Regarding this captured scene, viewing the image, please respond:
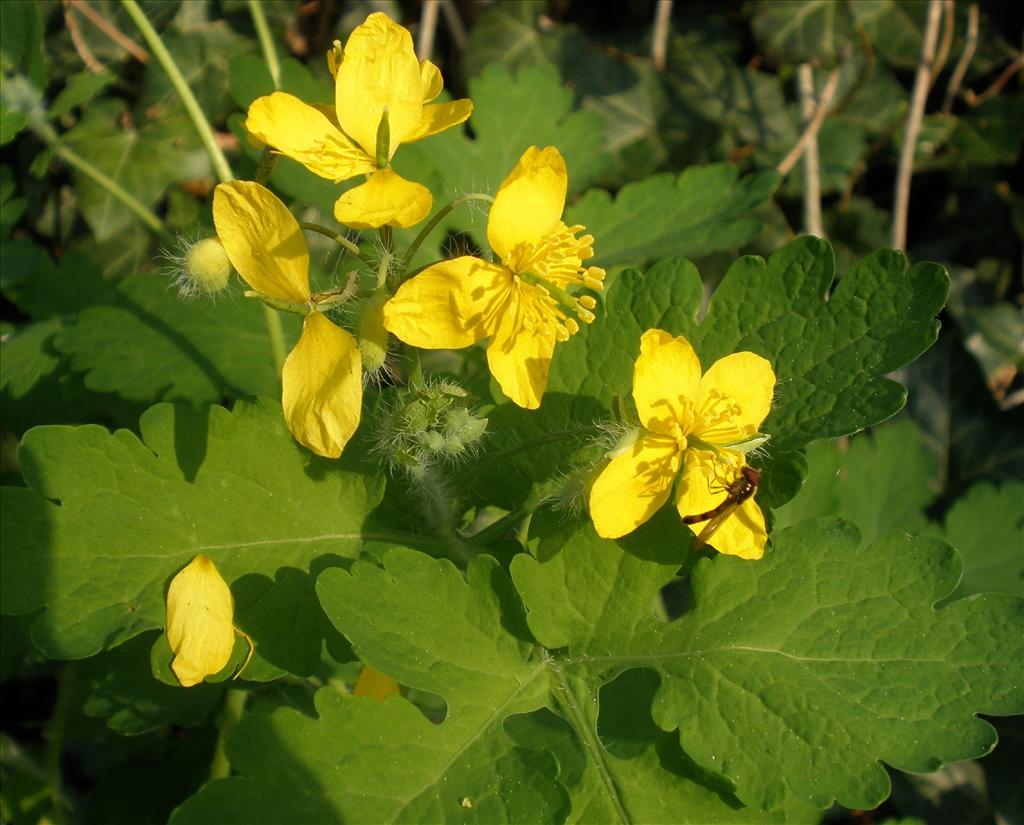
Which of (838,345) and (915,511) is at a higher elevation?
(838,345)

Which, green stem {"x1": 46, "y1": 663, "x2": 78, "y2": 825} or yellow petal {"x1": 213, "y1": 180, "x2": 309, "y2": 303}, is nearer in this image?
yellow petal {"x1": 213, "y1": 180, "x2": 309, "y2": 303}

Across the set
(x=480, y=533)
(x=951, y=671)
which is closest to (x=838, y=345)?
(x=951, y=671)

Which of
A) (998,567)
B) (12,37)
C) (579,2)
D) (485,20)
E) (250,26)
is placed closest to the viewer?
(12,37)

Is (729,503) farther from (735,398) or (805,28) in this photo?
(805,28)

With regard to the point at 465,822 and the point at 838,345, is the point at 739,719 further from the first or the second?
the point at 838,345

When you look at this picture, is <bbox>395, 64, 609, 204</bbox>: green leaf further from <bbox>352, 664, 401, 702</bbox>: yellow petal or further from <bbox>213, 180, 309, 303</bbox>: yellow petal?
<bbox>352, 664, 401, 702</bbox>: yellow petal

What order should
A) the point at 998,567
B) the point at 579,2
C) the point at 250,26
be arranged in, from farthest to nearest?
the point at 579,2 → the point at 250,26 → the point at 998,567

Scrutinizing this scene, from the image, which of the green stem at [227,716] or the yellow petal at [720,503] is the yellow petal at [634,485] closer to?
the yellow petal at [720,503]

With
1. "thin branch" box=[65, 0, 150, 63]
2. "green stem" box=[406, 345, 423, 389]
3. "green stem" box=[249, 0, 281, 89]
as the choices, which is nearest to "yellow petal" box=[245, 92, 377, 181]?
"green stem" box=[406, 345, 423, 389]
